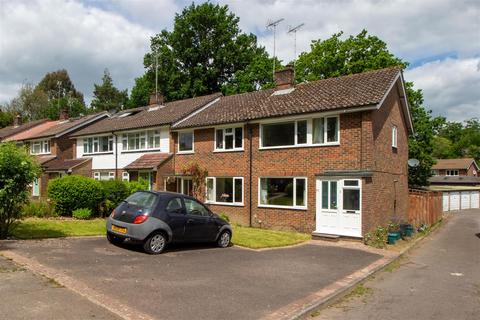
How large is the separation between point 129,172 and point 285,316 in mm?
20164

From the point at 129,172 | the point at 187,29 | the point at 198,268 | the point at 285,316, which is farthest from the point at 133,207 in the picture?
the point at 187,29

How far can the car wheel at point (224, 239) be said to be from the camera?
40.4ft

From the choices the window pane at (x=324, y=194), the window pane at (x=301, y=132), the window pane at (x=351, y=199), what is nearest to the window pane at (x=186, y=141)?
the window pane at (x=301, y=132)

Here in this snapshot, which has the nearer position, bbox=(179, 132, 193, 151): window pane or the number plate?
the number plate

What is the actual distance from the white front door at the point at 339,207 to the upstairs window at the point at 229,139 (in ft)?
16.1

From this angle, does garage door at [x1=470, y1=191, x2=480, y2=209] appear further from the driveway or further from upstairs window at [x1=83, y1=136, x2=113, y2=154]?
upstairs window at [x1=83, y1=136, x2=113, y2=154]

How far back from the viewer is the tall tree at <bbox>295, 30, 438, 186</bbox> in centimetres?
3362

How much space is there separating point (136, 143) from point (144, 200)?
15.6 meters

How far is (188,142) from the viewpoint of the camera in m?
22.2

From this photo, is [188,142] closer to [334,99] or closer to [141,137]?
[141,137]

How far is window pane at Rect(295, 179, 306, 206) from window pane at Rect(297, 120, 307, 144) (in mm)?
1651

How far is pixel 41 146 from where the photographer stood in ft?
116

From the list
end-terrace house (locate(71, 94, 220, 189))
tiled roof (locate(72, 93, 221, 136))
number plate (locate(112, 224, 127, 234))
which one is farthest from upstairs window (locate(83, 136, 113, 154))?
number plate (locate(112, 224, 127, 234))

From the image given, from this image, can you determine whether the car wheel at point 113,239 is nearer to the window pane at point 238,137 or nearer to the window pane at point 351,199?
the window pane at point 351,199
